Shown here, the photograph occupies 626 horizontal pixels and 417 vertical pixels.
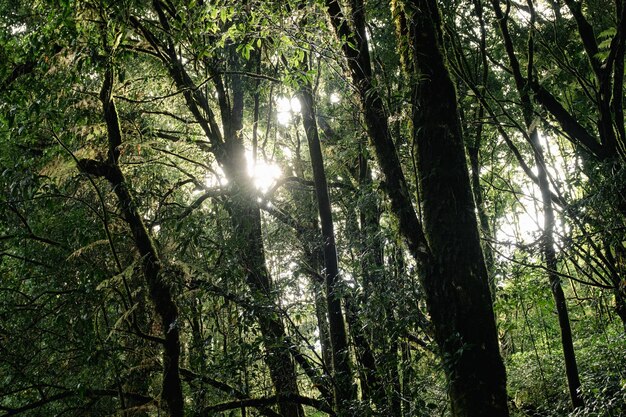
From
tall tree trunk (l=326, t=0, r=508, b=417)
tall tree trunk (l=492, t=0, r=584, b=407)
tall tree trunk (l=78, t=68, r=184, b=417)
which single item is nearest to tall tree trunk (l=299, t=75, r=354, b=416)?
tall tree trunk (l=326, t=0, r=508, b=417)

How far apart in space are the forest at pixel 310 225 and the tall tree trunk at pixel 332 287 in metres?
0.03

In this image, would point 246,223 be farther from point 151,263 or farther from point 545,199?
point 545,199

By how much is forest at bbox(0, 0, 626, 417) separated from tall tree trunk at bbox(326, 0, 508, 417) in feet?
0.04

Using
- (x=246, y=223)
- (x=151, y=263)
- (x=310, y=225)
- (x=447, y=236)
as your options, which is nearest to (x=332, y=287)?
(x=246, y=223)

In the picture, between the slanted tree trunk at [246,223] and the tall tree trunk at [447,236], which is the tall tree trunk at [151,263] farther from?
the tall tree trunk at [447,236]

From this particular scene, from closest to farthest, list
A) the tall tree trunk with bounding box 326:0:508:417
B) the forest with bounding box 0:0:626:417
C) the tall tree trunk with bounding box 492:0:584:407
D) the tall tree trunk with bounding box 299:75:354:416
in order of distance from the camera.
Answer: the tall tree trunk with bounding box 326:0:508:417 < the forest with bounding box 0:0:626:417 < the tall tree trunk with bounding box 299:75:354:416 < the tall tree trunk with bounding box 492:0:584:407

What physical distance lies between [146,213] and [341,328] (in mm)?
3460

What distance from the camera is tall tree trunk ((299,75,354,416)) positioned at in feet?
15.6

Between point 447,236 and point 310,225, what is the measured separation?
506 cm

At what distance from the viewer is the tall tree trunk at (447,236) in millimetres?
3307

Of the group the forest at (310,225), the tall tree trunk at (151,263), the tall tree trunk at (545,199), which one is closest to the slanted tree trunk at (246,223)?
the forest at (310,225)

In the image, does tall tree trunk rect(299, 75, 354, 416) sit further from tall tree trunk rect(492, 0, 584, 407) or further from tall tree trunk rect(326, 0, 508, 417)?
tall tree trunk rect(492, 0, 584, 407)

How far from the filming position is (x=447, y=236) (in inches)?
139

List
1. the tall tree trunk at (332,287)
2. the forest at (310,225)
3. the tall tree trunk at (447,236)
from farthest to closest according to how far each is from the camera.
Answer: the tall tree trunk at (332,287) < the forest at (310,225) < the tall tree trunk at (447,236)
